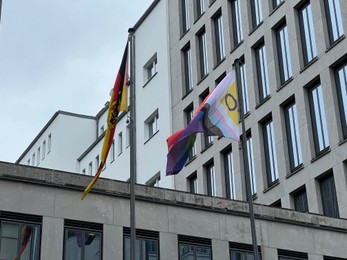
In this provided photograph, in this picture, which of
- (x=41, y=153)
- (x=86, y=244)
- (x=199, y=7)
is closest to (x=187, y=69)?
(x=199, y=7)

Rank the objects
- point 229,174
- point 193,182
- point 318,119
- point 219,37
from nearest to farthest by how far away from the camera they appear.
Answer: point 318,119
point 229,174
point 193,182
point 219,37

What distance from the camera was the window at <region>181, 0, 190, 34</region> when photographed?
60.0m

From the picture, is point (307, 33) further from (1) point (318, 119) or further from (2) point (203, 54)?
(2) point (203, 54)

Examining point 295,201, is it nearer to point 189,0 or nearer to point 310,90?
point 310,90

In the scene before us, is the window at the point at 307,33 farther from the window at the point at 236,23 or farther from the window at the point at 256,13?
the window at the point at 236,23

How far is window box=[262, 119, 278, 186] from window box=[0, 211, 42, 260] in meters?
21.6

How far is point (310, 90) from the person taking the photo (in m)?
46.2

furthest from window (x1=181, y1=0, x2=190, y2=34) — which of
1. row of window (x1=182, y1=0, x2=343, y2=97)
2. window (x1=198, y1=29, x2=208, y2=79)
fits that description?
window (x1=198, y1=29, x2=208, y2=79)

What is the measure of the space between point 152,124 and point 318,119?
18609 mm

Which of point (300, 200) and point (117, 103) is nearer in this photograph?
point (117, 103)

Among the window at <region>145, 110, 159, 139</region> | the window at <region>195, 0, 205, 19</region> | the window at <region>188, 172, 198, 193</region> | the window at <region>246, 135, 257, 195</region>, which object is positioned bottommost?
the window at <region>246, 135, 257, 195</region>

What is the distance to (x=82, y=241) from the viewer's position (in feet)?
94.9

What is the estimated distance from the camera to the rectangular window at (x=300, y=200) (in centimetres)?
4488

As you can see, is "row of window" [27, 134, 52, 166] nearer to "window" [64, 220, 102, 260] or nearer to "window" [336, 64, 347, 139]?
"window" [336, 64, 347, 139]
